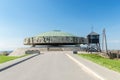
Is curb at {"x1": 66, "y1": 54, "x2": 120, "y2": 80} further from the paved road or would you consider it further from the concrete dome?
the concrete dome

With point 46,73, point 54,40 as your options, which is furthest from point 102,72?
point 54,40

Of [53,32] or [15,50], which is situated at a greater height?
[53,32]

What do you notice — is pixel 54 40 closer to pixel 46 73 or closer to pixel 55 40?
pixel 55 40

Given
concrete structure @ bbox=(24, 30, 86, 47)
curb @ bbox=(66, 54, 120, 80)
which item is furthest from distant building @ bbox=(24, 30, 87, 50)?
curb @ bbox=(66, 54, 120, 80)

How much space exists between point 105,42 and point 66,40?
2093 cm

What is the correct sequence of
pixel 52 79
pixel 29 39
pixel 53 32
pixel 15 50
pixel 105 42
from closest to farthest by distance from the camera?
pixel 52 79 → pixel 105 42 → pixel 15 50 → pixel 29 39 → pixel 53 32

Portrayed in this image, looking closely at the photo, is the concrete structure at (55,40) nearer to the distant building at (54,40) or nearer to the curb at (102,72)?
the distant building at (54,40)

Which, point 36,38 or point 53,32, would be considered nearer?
point 36,38

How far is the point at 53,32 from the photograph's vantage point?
99.6m

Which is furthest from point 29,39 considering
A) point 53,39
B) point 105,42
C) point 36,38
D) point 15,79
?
point 15,79

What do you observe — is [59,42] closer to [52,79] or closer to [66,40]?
[66,40]

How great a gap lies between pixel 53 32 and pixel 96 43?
71.4ft

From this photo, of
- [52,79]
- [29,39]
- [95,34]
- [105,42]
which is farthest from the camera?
[29,39]

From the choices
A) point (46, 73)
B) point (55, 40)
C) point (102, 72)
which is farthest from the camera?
point (55, 40)
